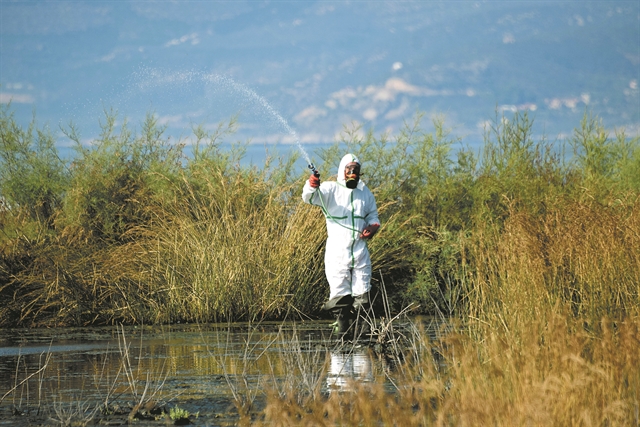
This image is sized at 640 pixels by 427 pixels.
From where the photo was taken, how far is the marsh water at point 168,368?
752 centimetres

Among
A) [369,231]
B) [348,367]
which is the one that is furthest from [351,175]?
[348,367]

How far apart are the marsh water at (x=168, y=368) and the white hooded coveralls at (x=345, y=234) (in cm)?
85

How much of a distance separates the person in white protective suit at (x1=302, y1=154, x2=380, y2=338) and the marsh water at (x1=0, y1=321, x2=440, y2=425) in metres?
0.62

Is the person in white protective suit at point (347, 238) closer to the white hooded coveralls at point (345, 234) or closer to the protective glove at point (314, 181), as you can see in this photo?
the white hooded coveralls at point (345, 234)

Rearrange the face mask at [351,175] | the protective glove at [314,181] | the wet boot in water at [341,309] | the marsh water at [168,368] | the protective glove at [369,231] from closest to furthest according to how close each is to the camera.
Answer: the marsh water at [168,368]
the protective glove at [314,181]
the wet boot in water at [341,309]
the protective glove at [369,231]
the face mask at [351,175]

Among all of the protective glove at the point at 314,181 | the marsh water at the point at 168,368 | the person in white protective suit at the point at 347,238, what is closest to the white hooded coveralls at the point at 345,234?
the person in white protective suit at the point at 347,238

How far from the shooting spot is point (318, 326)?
15.6m

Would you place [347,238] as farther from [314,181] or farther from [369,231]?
[314,181]

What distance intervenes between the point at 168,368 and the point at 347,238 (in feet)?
13.0

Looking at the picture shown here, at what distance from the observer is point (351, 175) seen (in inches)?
550

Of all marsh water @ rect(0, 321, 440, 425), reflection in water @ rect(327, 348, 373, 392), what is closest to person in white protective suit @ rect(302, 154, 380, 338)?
marsh water @ rect(0, 321, 440, 425)

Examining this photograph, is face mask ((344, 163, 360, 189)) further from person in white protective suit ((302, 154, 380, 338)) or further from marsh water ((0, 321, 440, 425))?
marsh water ((0, 321, 440, 425))

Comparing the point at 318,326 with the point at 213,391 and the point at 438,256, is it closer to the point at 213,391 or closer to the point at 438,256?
the point at 438,256

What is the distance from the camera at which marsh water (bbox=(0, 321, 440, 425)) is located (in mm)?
7520
